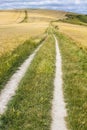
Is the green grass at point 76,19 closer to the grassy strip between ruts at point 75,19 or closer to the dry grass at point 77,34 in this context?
the grassy strip between ruts at point 75,19

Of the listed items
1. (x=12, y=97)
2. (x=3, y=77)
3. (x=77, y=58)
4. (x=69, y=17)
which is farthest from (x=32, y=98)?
(x=69, y=17)

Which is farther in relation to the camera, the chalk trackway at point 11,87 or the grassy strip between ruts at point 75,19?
the grassy strip between ruts at point 75,19

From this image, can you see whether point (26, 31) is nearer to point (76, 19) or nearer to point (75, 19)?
point (75, 19)

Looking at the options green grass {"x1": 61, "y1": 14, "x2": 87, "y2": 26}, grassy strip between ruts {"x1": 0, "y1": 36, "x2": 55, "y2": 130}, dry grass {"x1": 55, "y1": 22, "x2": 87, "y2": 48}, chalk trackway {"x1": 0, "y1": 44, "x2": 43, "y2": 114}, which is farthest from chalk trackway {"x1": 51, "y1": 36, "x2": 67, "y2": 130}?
green grass {"x1": 61, "y1": 14, "x2": 87, "y2": 26}

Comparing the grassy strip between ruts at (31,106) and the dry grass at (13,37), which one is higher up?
the grassy strip between ruts at (31,106)

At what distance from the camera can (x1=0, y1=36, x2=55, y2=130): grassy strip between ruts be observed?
12.2 metres

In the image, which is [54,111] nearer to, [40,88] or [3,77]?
[40,88]

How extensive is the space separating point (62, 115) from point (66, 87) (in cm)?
470

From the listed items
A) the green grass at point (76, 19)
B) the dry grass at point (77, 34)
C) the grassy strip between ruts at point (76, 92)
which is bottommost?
the green grass at point (76, 19)

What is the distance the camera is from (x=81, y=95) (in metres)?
16.3

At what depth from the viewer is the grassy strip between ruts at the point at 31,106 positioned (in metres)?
12.2

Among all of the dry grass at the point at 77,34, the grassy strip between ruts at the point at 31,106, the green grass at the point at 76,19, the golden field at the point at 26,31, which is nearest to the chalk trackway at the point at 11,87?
the grassy strip between ruts at the point at 31,106

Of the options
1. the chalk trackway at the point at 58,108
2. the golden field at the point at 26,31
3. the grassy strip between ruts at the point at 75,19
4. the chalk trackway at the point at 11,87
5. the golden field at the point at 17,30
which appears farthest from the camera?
the grassy strip between ruts at the point at 75,19

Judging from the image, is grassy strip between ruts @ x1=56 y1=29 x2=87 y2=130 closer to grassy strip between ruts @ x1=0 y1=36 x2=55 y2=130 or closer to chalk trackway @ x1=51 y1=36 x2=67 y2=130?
chalk trackway @ x1=51 y1=36 x2=67 y2=130
